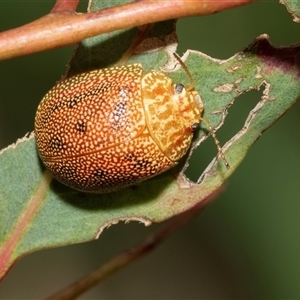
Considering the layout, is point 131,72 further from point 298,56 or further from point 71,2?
point 298,56

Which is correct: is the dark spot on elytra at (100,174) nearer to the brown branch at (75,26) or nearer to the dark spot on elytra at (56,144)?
the dark spot on elytra at (56,144)

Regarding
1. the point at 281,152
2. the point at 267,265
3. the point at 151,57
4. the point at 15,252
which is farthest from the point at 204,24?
the point at 15,252

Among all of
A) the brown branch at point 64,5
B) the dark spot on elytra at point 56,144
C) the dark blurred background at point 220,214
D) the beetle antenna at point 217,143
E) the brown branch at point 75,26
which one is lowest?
the dark blurred background at point 220,214

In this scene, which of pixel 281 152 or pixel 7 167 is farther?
pixel 281 152

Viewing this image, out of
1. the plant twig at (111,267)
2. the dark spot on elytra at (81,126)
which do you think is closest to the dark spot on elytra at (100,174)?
the dark spot on elytra at (81,126)

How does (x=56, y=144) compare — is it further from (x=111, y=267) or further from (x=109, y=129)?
(x=111, y=267)

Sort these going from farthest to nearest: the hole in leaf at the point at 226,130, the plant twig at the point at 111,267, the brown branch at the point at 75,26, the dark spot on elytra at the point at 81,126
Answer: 1. the hole in leaf at the point at 226,130
2. the dark spot on elytra at the point at 81,126
3. the plant twig at the point at 111,267
4. the brown branch at the point at 75,26

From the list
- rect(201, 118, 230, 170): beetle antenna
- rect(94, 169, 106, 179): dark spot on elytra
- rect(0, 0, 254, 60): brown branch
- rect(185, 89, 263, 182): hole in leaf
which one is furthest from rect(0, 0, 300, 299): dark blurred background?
rect(0, 0, 254, 60): brown branch

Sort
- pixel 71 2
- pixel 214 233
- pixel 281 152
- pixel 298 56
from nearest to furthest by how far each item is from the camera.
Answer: pixel 71 2 → pixel 298 56 → pixel 281 152 → pixel 214 233
